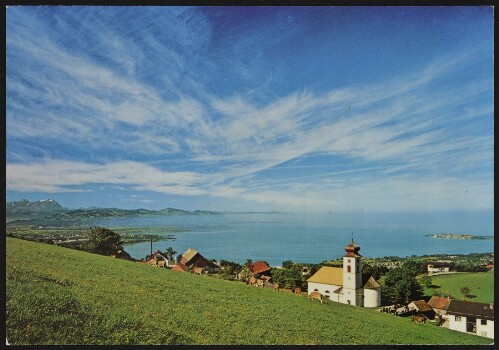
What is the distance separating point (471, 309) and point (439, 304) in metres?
0.47

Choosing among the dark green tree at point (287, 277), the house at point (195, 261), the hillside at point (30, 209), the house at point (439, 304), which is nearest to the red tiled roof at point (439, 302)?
the house at point (439, 304)

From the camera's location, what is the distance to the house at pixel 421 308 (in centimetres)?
629

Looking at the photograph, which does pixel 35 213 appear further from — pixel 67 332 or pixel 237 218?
pixel 237 218

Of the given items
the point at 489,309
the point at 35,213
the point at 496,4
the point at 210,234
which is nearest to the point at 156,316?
the point at 210,234

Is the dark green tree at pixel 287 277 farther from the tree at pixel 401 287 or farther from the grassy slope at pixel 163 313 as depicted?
the tree at pixel 401 287

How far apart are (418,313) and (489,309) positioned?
1077 mm

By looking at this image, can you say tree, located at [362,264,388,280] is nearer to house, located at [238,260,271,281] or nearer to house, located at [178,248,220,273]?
house, located at [238,260,271,281]

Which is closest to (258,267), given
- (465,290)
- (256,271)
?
(256,271)

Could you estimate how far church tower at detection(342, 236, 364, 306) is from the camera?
648 cm

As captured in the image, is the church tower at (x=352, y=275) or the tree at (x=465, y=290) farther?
the church tower at (x=352, y=275)

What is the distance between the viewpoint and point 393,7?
6.02 m

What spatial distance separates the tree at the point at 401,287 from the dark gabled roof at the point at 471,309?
56cm

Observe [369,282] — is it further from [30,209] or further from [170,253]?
[30,209]

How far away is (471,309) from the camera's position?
614 centimetres
